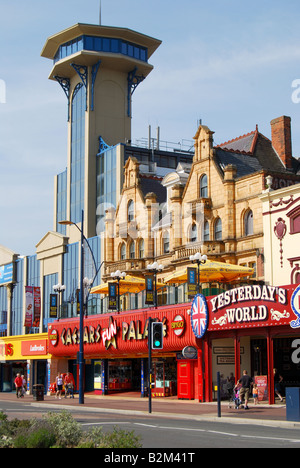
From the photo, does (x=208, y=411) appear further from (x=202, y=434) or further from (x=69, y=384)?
(x=69, y=384)

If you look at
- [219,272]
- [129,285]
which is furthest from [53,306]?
[219,272]

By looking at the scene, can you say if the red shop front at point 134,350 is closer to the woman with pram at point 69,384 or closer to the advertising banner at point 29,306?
the woman with pram at point 69,384

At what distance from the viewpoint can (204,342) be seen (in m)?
36.1

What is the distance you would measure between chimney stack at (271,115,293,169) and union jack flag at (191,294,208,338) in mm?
16113

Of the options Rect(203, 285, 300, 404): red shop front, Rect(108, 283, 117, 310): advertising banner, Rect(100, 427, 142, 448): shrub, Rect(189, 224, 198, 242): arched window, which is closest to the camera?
Rect(100, 427, 142, 448): shrub

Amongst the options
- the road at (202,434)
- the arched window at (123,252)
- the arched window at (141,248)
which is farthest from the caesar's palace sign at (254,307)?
the arched window at (123,252)

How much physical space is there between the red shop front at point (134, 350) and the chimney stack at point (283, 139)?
15274 mm

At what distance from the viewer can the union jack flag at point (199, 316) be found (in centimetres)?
3528

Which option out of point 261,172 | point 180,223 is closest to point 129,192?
point 180,223

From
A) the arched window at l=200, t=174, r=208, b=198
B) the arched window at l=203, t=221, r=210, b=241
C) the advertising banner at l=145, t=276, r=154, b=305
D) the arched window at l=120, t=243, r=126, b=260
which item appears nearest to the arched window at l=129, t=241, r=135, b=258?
the arched window at l=120, t=243, r=126, b=260

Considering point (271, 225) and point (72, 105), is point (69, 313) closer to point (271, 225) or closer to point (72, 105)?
point (271, 225)

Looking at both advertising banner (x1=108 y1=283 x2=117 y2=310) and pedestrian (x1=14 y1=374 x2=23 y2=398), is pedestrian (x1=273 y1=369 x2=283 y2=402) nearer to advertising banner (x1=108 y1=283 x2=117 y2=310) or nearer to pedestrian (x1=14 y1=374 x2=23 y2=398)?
advertising banner (x1=108 y1=283 x2=117 y2=310)

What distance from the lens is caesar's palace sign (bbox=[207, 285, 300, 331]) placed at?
3014 cm

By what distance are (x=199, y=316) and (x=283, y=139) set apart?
17.8 meters
